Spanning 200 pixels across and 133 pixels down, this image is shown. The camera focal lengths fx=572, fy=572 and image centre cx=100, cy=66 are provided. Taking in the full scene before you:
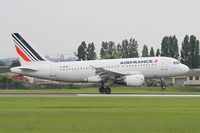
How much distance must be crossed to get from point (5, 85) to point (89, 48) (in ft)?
321

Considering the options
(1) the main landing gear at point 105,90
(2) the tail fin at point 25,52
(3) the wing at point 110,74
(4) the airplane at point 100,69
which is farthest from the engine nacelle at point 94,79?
(2) the tail fin at point 25,52

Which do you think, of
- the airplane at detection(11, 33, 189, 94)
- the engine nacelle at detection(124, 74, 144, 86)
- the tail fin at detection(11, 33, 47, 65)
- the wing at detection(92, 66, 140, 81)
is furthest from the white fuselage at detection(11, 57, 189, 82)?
the engine nacelle at detection(124, 74, 144, 86)

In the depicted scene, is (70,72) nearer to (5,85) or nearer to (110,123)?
(5,85)

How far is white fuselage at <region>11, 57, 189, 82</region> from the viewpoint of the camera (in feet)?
206

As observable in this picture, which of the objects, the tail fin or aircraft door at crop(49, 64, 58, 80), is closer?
aircraft door at crop(49, 64, 58, 80)

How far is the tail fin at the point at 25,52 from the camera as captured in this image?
6581 centimetres

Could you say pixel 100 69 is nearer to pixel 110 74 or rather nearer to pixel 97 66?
pixel 110 74

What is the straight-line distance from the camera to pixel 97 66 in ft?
210

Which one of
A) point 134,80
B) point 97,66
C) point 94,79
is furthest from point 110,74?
point 134,80

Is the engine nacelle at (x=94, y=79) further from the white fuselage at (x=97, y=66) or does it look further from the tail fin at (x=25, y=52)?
the tail fin at (x=25, y=52)

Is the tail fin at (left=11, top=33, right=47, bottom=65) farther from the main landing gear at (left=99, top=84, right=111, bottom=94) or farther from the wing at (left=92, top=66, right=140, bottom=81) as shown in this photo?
the main landing gear at (left=99, top=84, right=111, bottom=94)

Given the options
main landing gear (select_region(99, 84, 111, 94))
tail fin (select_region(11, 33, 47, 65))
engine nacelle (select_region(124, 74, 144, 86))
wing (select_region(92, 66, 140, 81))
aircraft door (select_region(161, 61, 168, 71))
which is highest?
tail fin (select_region(11, 33, 47, 65))

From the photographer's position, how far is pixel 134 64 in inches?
2484

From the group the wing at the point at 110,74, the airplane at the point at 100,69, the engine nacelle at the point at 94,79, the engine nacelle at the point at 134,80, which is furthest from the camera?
the engine nacelle at the point at 94,79
